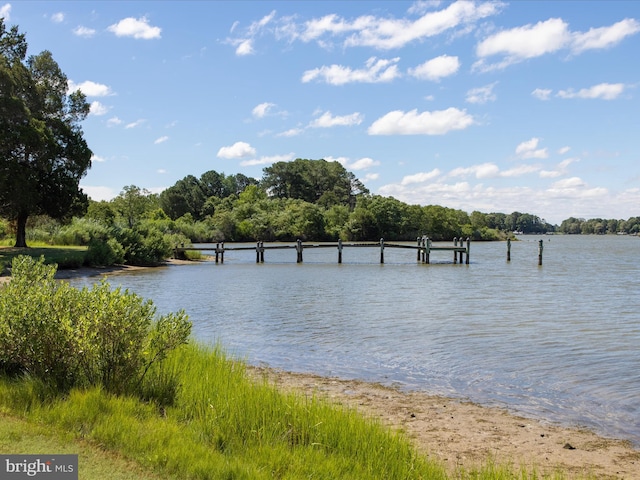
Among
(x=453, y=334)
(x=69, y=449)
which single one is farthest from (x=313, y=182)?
(x=69, y=449)

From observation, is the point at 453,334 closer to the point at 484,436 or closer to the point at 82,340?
the point at 484,436

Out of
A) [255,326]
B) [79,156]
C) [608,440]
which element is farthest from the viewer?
[79,156]

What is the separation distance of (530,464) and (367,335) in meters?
9.48

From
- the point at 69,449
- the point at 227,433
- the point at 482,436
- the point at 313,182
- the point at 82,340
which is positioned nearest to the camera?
the point at 69,449

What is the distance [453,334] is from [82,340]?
40.2 ft

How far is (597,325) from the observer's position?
18.7m

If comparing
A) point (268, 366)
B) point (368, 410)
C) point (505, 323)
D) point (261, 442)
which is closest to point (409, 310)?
point (505, 323)

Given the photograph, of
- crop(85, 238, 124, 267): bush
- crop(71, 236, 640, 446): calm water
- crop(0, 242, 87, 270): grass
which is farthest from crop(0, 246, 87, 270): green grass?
crop(71, 236, 640, 446): calm water

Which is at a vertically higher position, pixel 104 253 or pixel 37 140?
pixel 37 140

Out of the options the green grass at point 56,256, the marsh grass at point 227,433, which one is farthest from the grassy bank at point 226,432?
the green grass at point 56,256

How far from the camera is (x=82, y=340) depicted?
22.1ft

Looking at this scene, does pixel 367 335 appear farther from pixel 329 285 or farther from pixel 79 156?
pixel 79 156

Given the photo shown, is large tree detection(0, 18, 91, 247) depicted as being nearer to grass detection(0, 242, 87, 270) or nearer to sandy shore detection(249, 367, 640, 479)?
grass detection(0, 242, 87, 270)

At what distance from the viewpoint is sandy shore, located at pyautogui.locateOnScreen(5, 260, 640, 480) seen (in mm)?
7219
